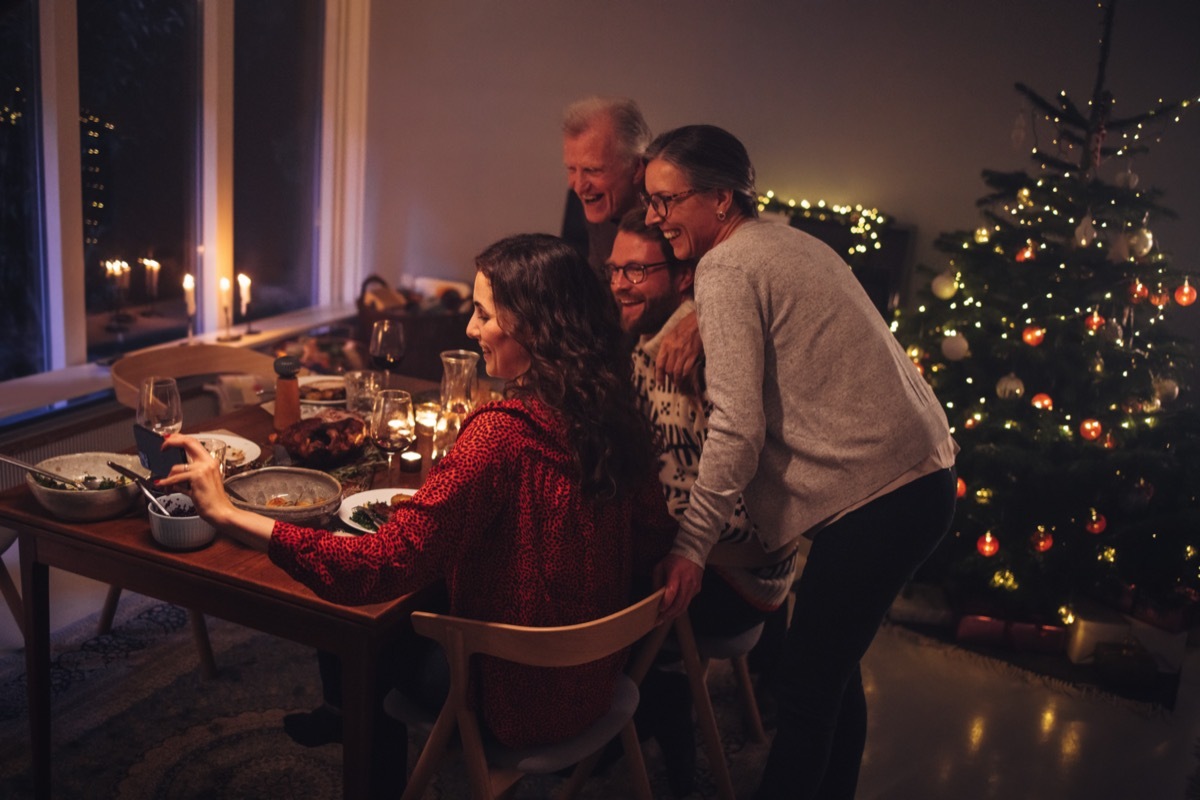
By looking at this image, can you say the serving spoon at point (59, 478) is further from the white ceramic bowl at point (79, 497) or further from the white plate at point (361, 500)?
the white plate at point (361, 500)

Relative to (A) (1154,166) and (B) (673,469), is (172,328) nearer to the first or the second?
(B) (673,469)

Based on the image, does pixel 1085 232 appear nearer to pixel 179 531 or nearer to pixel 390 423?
pixel 390 423

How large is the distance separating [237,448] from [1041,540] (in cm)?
241

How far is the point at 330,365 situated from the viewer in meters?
3.78

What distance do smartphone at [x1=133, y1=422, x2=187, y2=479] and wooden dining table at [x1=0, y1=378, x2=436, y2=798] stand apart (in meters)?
0.09

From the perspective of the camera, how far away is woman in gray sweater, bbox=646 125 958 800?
1.64m

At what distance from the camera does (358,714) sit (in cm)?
159

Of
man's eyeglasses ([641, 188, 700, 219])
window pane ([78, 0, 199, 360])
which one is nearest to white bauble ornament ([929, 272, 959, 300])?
man's eyeglasses ([641, 188, 700, 219])

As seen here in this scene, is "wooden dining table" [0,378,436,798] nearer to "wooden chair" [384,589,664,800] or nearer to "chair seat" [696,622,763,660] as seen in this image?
"wooden chair" [384,589,664,800]

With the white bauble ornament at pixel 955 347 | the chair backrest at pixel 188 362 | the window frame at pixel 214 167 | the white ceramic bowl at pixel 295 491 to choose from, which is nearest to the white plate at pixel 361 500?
the white ceramic bowl at pixel 295 491

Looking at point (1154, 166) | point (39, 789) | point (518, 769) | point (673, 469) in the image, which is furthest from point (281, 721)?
point (1154, 166)

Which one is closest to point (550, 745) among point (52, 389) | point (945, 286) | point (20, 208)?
point (945, 286)

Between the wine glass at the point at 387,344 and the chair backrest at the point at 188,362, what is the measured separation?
2.49 ft

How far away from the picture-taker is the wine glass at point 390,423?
1.91 meters
